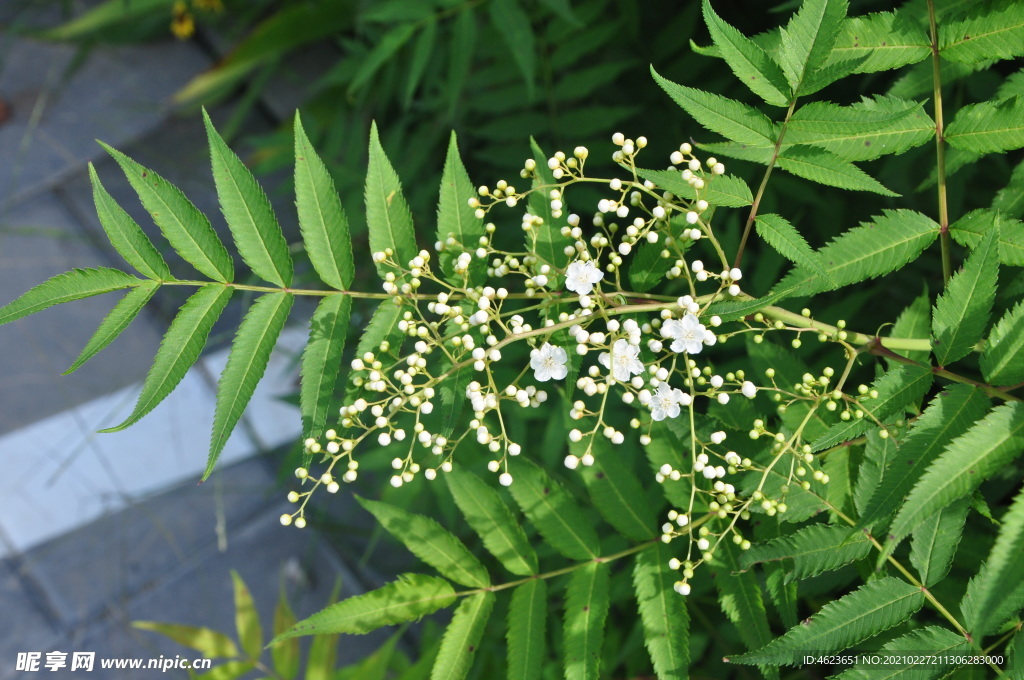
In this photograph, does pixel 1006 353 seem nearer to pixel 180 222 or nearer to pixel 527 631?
pixel 527 631

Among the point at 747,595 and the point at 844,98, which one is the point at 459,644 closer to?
the point at 747,595

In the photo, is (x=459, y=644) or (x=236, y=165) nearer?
(x=236, y=165)

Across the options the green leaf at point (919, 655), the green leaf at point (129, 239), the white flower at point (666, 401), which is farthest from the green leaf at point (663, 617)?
the green leaf at point (129, 239)

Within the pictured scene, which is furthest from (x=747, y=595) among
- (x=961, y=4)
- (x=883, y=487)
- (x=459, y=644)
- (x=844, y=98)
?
(x=844, y=98)

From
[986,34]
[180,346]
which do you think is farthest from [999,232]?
[180,346]

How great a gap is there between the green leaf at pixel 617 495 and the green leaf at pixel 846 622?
0.46 meters

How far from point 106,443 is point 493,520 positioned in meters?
3.09

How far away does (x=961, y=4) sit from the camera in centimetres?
172

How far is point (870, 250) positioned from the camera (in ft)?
5.20

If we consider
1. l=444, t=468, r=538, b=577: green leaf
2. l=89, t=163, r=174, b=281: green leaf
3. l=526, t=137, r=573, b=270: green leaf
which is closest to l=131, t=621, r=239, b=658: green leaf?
l=444, t=468, r=538, b=577: green leaf

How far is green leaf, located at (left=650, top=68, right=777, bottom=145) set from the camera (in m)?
1.50

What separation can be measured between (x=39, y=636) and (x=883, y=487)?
4.11 meters

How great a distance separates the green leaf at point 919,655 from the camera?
4.91 ft

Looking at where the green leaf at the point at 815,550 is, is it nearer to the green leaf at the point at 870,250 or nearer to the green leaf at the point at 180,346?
the green leaf at the point at 870,250
